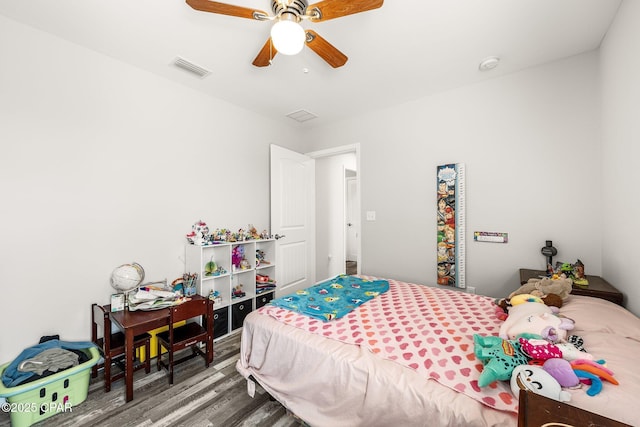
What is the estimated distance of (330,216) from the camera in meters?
4.52

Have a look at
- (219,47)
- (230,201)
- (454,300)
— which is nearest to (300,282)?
(230,201)

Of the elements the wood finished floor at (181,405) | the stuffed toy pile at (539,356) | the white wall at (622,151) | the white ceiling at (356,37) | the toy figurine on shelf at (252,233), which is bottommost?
the wood finished floor at (181,405)

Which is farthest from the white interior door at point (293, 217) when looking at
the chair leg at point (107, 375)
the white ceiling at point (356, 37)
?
the chair leg at point (107, 375)

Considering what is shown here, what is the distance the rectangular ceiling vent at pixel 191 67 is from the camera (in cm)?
223

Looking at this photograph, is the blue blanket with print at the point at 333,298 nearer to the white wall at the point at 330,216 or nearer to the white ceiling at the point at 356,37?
the white wall at the point at 330,216

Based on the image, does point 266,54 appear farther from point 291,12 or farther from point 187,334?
point 187,334

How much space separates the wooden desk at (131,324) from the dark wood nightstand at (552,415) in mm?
2132

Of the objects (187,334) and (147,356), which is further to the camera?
(187,334)

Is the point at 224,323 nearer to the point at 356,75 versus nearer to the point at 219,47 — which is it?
the point at 219,47

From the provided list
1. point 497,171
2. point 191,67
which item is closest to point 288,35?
point 191,67

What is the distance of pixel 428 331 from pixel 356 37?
2072mm

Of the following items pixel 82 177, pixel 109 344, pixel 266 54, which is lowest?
pixel 109 344

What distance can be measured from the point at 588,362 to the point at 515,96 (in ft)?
7.73

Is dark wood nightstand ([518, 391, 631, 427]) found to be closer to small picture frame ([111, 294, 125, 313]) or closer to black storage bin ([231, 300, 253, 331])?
small picture frame ([111, 294, 125, 313])
